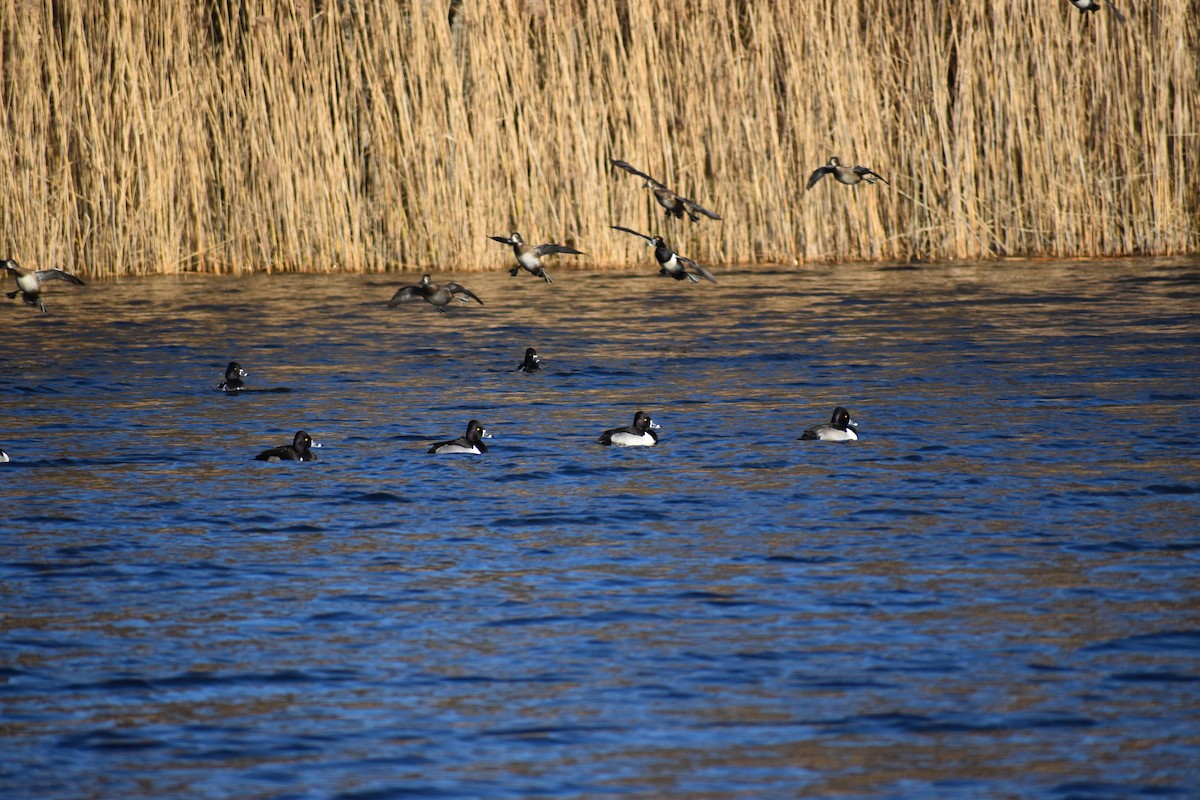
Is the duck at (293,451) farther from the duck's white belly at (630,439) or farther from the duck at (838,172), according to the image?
the duck at (838,172)

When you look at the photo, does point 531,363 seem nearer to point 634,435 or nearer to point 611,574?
point 634,435

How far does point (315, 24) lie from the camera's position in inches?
781

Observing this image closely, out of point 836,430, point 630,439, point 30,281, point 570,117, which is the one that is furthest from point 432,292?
point 570,117

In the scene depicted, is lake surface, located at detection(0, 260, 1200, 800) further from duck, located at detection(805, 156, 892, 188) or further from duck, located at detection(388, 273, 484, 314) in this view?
duck, located at detection(805, 156, 892, 188)

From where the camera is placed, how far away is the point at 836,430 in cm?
1095

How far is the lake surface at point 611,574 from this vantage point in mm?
5672

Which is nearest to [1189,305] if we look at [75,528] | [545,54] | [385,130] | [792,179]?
[792,179]

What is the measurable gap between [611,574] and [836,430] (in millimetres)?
3469

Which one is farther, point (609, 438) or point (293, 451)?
point (609, 438)

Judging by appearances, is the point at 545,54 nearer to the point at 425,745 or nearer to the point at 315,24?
the point at 315,24

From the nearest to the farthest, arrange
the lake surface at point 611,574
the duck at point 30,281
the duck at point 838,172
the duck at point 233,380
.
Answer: the lake surface at point 611,574 → the duck at point 233,380 → the duck at point 30,281 → the duck at point 838,172

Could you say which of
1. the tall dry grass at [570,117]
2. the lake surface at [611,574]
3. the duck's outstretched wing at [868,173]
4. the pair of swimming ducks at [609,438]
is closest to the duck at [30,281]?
the lake surface at [611,574]

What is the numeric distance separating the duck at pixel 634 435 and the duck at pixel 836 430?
1035 mm

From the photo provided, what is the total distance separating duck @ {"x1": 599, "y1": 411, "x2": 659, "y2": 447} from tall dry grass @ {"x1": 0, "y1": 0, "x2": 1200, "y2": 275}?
880cm
